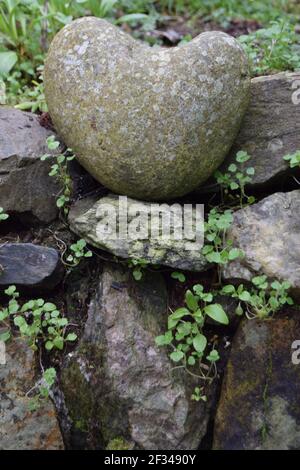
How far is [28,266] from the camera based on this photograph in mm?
3143

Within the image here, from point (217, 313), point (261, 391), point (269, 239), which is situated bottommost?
point (261, 391)

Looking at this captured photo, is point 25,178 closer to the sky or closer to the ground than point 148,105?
closer to the ground

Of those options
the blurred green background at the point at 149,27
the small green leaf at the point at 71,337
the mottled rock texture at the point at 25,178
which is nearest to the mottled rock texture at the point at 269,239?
the small green leaf at the point at 71,337

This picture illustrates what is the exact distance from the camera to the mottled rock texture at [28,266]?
3119mm

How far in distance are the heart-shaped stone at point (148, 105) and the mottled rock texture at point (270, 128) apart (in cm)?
25

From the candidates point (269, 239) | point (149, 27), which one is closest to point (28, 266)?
point (269, 239)

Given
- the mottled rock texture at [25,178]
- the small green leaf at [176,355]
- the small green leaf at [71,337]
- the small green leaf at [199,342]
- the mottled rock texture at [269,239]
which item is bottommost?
the small green leaf at [71,337]

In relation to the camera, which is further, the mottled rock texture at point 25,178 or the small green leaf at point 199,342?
the mottled rock texture at point 25,178

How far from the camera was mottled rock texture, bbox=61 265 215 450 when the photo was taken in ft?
9.29

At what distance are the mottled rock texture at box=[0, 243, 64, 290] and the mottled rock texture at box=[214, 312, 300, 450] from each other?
1206 mm

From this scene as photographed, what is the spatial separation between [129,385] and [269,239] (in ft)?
3.94

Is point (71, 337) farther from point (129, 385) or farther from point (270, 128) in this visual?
point (270, 128)

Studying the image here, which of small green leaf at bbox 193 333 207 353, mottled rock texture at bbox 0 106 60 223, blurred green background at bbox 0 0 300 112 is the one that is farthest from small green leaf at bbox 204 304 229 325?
blurred green background at bbox 0 0 300 112

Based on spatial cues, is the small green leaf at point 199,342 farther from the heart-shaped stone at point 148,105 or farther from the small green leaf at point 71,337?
the heart-shaped stone at point 148,105
